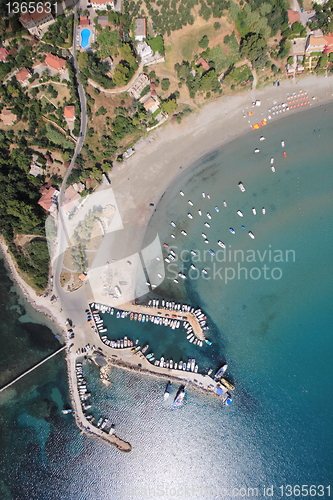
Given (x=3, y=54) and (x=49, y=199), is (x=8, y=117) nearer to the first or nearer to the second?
(x=3, y=54)

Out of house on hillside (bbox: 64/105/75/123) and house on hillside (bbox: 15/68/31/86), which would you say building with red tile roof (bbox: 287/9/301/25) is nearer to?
house on hillside (bbox: 64/105/75/123)

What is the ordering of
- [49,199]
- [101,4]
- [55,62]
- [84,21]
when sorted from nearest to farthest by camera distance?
1. [101,4]
2. [55,62]
3. [84,21]
4. [49,199]

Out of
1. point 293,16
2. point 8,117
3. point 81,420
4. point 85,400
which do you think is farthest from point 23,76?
point 81,420

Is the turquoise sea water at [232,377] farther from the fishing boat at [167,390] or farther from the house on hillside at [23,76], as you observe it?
the house on hillside at [23,76]

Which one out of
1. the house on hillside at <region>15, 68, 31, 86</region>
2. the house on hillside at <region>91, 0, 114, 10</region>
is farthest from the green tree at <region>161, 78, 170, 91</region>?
the house on hillside at <region>15, 68, 31, 86</region>

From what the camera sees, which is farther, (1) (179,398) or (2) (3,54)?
(2) (3,54)

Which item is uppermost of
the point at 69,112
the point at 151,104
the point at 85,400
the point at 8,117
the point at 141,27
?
the point at 141,27
